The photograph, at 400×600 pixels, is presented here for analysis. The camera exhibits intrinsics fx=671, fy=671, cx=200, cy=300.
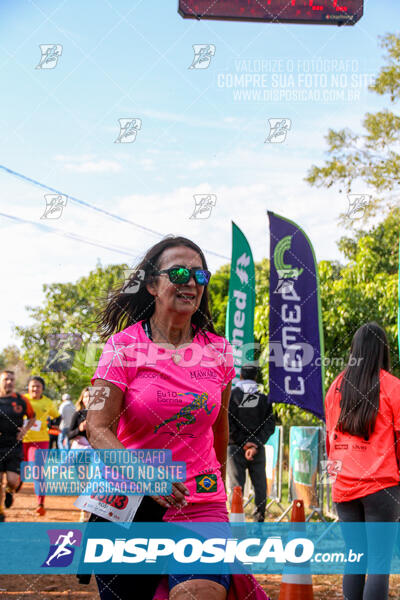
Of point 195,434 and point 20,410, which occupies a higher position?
point 20,410

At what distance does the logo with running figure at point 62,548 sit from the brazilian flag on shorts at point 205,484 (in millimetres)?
4633

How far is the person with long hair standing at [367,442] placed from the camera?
3709mm

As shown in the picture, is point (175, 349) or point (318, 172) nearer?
point (175, 349)

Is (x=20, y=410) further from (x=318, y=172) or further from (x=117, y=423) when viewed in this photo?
(x=318, y=172)

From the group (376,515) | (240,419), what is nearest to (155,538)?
(376,515)

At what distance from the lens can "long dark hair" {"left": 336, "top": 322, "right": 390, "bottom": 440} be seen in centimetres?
379

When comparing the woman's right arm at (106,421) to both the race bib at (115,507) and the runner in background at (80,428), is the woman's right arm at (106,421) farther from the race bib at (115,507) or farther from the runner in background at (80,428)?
the runner in background at (80,428)

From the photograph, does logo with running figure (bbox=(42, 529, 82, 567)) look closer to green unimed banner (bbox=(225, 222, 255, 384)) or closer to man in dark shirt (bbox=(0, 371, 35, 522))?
man in dark shirt (bbox=(0, 371, 35, 522))

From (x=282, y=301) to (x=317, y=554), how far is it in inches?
111

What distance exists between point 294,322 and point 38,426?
166 inches

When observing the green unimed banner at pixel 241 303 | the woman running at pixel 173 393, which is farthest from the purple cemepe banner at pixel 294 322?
the woman running at pixel 173 393

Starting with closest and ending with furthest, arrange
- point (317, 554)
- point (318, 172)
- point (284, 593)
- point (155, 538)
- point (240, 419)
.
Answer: point (155, 538) → point (284, 593) → point (317, 554) → point (240, 419) → point (318, 172)

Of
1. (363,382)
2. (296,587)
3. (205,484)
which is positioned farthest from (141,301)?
(296,587)

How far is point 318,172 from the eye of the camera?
1297cm
